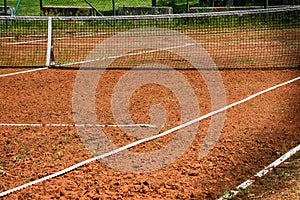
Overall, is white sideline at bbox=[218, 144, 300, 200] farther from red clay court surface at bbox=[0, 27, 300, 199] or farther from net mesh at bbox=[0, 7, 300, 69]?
net mesh at bbox=[0, 7, 300, 69]

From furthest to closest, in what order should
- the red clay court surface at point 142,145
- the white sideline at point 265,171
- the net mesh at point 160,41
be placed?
1. the net mesh at point 160,41
2. the red clay court surface at point 142,145
3. the white sideline at point 265,171

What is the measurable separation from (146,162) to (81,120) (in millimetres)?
1708

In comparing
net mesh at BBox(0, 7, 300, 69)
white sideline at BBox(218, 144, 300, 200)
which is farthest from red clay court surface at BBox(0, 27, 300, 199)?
net mesh at BBox(0, 7, 300, 69)

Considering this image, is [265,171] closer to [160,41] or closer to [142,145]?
[142,145]

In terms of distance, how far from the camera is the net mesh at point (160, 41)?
1045 centimetres

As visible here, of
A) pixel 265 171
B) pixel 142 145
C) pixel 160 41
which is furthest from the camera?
pixel 160 41

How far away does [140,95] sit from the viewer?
7742 millimetres

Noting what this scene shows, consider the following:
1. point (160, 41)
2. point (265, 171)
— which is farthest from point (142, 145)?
point (160, 41)

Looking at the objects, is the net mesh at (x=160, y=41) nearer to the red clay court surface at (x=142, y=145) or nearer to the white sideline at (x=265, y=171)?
the red clay court surface at (x=142, y=145)

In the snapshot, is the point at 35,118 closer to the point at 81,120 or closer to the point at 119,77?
the point at 81,120

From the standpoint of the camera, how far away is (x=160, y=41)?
1337cm

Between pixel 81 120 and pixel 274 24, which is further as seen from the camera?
pixel 274 24

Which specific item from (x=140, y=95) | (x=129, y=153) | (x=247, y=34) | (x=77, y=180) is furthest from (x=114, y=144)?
(x=247, y=34)

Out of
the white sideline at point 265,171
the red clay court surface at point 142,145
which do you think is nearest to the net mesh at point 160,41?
the red clay court surface at point 142,145
